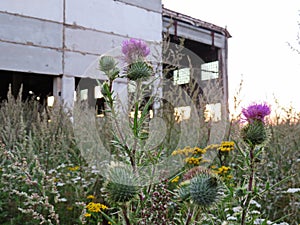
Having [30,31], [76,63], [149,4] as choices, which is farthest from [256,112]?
[149,4]

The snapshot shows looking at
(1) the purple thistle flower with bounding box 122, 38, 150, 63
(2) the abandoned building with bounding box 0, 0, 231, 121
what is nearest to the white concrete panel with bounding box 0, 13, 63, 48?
(2) the abandoned building with bounding box 0, 0, 231, 121

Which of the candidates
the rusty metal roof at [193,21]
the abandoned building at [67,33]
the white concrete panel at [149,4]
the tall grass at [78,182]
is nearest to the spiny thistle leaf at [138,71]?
the tall grass at [78,182]

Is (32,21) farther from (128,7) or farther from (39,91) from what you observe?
(39,91)

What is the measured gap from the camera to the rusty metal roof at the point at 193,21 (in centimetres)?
958

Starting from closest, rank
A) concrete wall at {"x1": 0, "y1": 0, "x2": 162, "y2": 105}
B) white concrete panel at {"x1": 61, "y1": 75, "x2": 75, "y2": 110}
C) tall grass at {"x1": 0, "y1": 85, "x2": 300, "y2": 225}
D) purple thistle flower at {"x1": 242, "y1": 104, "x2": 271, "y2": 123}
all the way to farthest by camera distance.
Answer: purple thistle flower at {"x1": 242, "y1": 104, "x2": 271, "y2": 123} → tall grass at {"x1": 0, "y1": 85, "x2": 300, "y2": 225} → concrete wall at {"x1": 0, "y1": 0, "x2": 162, "y2": 105} → white concrete panel at {"x1": 61, "y1": 75, "x2": 75, "y2": 110}

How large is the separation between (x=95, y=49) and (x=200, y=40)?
3.50 m

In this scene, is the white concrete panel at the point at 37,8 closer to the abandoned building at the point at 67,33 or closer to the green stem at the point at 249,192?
the abandoned building at the point at 67,33

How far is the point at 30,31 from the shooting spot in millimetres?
7098

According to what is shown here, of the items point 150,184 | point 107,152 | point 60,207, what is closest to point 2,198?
point 60,207

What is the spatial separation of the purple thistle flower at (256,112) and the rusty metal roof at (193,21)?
7.82m

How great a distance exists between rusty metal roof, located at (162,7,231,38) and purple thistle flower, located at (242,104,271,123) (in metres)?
7.82

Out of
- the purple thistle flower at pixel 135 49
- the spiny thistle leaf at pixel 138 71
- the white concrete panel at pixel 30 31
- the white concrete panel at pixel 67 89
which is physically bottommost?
the spiny thistle leaf at pixel 138 71

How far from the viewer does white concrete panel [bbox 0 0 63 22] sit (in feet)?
22.6

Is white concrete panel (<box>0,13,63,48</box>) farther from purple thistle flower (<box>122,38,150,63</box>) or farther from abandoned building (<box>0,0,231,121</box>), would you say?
purple thistle flower (<box>122,38,150,63</box>)
